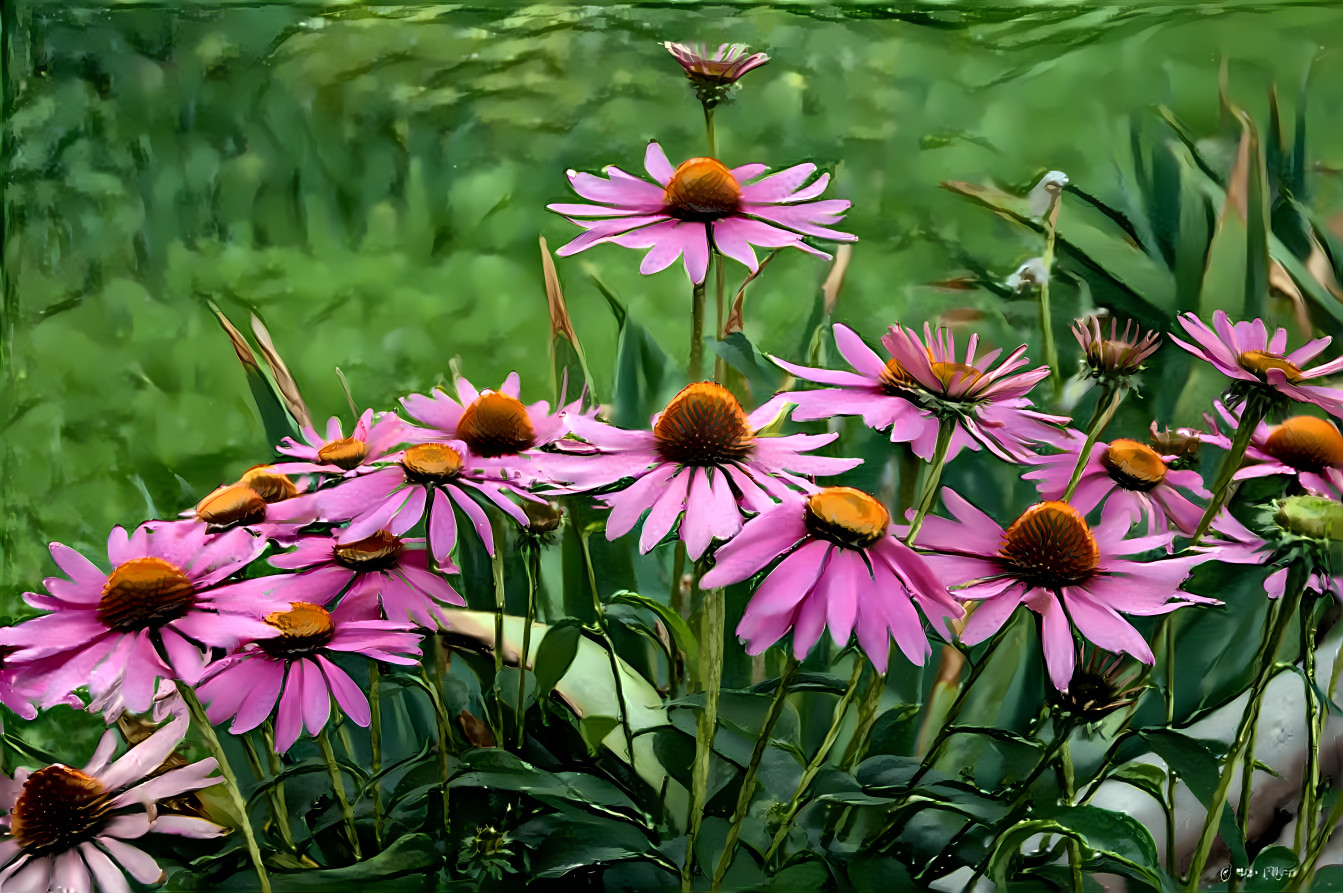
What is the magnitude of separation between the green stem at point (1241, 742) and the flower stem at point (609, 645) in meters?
0.25

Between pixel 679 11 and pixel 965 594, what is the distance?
0.32 metres

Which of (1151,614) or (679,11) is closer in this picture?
(1151,614)

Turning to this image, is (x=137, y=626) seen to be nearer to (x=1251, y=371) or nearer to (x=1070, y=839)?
(x=1070, y=839)

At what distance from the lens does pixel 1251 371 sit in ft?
1.46

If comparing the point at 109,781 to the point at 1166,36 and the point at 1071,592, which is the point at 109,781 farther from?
the point at 1166,36

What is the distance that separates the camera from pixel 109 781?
404mm

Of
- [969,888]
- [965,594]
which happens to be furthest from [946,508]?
[969,888]

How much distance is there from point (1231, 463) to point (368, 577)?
38 centimetres

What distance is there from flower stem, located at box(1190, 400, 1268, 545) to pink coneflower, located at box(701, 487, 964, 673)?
0.16 metres

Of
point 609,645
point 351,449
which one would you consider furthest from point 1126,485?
point 351,449

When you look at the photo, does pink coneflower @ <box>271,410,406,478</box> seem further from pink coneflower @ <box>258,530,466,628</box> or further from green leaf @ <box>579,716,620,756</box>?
green leaf @ <box>579,716,620,756</box>

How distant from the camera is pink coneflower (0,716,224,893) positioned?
0.39 metres

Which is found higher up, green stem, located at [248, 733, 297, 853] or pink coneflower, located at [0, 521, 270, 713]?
pink coneflower, located at [0, 521, 270, 713]

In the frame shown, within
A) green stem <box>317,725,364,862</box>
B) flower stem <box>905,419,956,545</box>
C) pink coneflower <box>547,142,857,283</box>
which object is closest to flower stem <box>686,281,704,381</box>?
pink coneflower <box>547,142,857,283</box>
